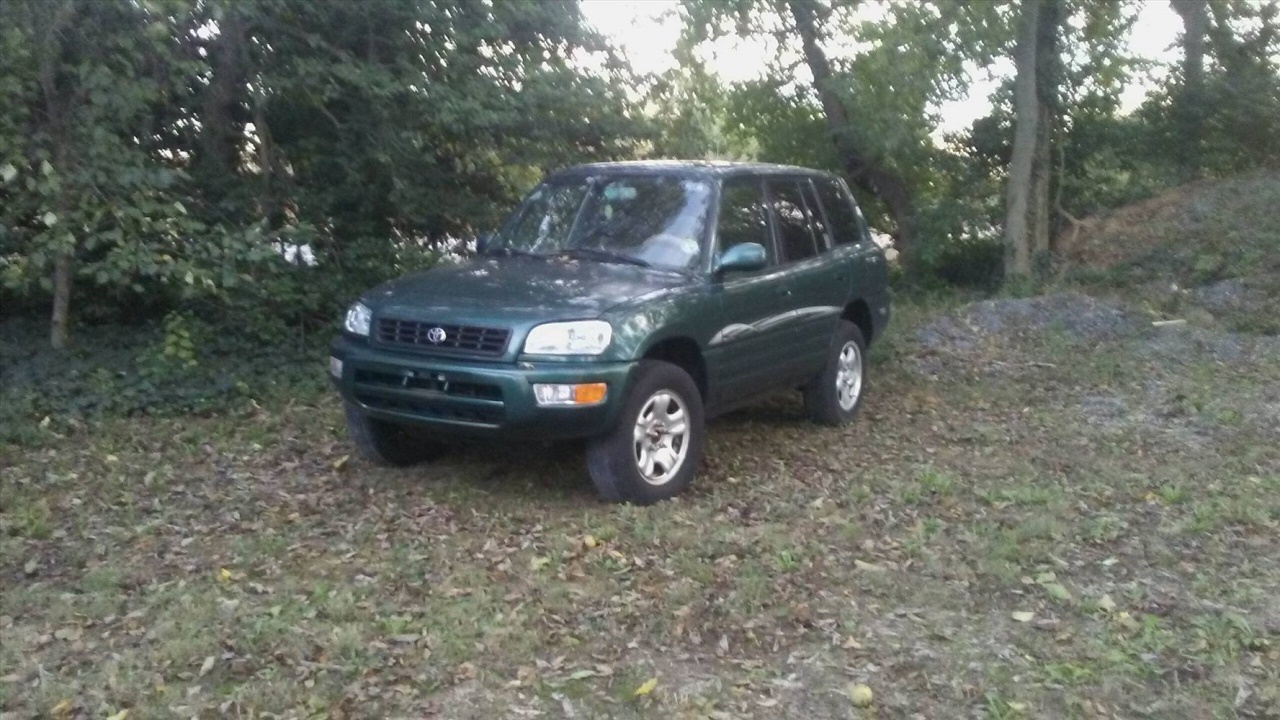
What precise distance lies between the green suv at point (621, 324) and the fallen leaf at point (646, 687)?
1905mm

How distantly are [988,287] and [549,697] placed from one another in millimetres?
13215

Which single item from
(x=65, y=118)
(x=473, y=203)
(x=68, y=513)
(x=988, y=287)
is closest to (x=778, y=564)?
(x=68, y=513)

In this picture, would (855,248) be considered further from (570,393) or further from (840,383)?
(570,393)

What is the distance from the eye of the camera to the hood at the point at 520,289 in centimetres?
672

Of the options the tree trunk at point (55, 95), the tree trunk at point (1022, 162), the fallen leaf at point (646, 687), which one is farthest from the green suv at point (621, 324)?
the tree trunk at point (1022, 162)

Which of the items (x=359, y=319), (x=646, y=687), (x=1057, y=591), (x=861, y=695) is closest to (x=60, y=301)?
(x=359, y=319)

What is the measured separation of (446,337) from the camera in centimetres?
672

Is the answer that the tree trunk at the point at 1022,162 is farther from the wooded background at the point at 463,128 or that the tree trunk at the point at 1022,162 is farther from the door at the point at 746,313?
the door at the point at 746,313

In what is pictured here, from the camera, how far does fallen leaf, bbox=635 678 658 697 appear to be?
4855 millimetres

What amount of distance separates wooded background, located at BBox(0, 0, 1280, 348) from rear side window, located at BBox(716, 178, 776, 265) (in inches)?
122

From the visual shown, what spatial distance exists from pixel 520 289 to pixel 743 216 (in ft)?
5.63

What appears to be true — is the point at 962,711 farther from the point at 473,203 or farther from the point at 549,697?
the point at 473,203

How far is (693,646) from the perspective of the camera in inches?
209

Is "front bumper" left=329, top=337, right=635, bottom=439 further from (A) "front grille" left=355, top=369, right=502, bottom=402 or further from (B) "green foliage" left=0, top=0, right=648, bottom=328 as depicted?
(B) "green foliage" left=0, top=0, right=648, bottom=328
